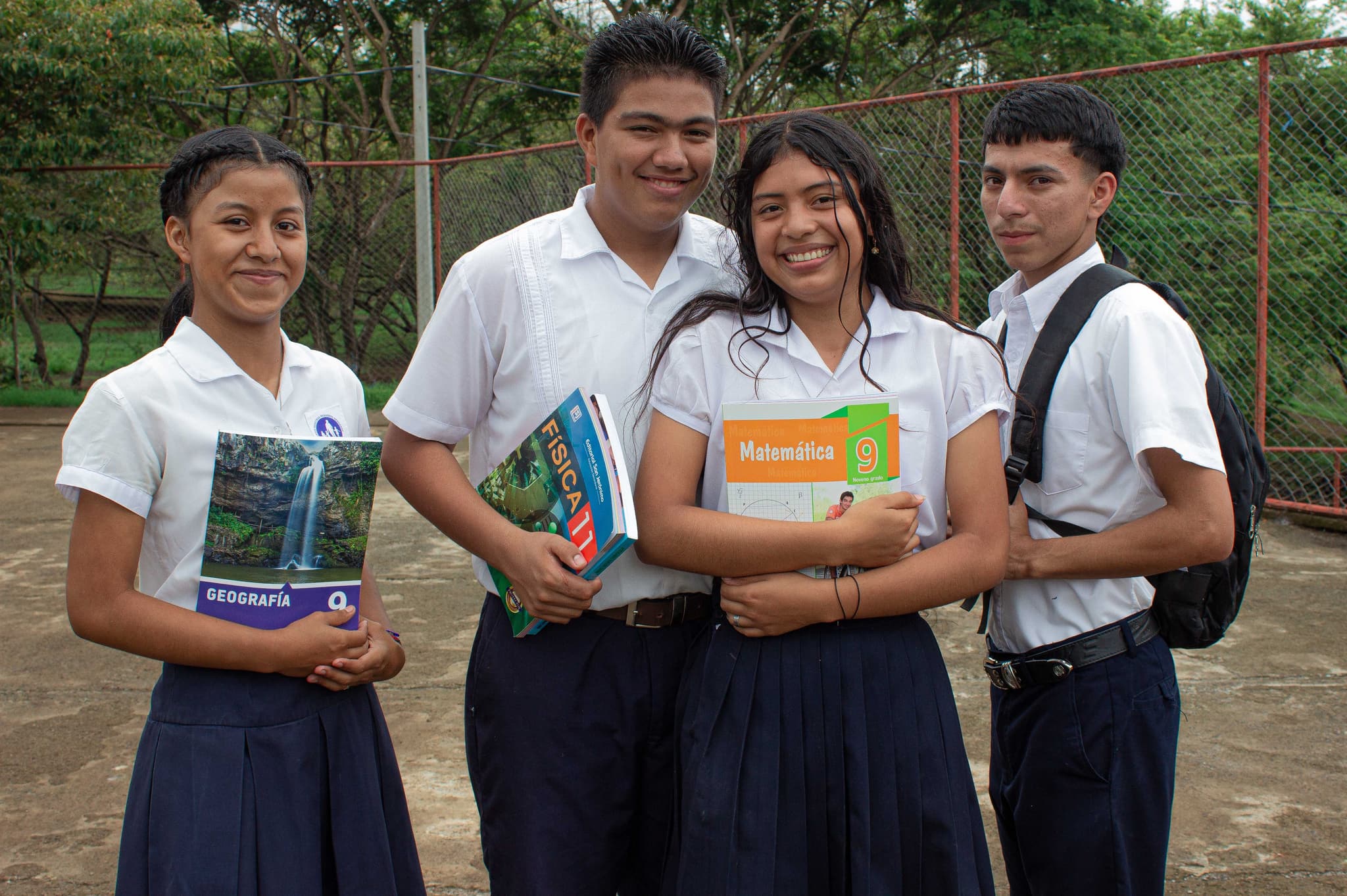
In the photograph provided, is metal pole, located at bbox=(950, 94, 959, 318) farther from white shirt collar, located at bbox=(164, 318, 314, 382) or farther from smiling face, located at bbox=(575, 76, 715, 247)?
white shirt collar, located at bbox=(164, 318, 314, 382)

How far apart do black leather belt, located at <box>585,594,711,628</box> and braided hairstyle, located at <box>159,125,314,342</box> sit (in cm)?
91

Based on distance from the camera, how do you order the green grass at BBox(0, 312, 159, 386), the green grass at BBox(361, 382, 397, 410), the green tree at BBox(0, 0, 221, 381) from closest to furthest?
the green tree at BBox(0, 0, 221, 381)
the green grass at BBox(361, 382, 397, 410)
the green grass at BBox(0, 312, 159, 386)

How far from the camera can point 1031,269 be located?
2.13 metres

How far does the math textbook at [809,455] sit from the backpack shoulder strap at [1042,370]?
1.29 feet

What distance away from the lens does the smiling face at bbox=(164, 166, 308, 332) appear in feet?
6.01

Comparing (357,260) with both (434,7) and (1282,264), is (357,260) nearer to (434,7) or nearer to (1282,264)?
(434,7)

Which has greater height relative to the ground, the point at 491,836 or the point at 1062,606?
the point at 1062,606

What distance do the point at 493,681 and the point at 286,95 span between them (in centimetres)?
1658

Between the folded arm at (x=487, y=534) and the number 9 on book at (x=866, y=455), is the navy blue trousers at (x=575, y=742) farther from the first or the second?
the number 9 on book at (x=866, y=455)

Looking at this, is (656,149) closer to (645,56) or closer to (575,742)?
(645,56)

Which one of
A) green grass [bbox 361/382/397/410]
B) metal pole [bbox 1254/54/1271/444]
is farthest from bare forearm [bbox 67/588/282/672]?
green grass [bbox 361/382/397/410]

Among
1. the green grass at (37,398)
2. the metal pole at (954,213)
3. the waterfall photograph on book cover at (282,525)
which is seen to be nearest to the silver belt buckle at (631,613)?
the waterfall photograph on book cover at (282,525)

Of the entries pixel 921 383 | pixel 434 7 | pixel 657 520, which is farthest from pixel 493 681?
pixel 434 7

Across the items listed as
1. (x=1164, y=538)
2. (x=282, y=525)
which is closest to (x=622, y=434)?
A: (x=282, y=525)
